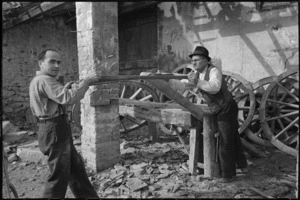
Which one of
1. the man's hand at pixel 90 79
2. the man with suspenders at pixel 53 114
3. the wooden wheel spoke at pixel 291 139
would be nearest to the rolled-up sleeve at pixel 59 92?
the man with suspenders at pixel 53 114

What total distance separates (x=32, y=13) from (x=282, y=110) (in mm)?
6872

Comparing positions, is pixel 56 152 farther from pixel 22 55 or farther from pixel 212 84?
pixel 22 55

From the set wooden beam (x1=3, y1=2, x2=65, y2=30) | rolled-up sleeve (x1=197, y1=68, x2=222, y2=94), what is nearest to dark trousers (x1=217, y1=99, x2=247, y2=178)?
rolled-up sleeve (x1=197, y1=68, x2=222, y2=94)

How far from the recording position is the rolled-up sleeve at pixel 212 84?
3.41 meters

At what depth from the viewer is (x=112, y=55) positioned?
4238 millimetres

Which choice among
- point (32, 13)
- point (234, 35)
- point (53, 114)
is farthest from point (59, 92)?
point (32, 13)

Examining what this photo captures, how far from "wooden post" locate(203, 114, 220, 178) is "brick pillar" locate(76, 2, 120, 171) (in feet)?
4.93

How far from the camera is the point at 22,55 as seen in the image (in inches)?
331

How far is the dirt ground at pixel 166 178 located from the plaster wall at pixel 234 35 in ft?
6.63

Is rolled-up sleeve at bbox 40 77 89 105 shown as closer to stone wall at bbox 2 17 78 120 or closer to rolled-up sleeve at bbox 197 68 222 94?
rolled-up sleeve at bbox 197 68 222 94

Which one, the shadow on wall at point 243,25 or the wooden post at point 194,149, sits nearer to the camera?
the wooden post at point 194,149

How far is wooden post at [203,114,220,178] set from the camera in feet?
12.2

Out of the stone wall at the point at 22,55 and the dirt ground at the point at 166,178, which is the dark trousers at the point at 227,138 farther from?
the stone wall at the point at 22,55

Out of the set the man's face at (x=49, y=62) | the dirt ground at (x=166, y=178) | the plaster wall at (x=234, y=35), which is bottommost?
the dirt ground at (x=166, y=178)
